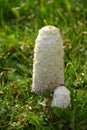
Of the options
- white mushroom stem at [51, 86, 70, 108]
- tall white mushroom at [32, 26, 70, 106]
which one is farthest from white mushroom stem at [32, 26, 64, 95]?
white mushroom stem at [51, 86, 70, 108]

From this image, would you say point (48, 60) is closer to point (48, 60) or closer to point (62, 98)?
point (48, 60)

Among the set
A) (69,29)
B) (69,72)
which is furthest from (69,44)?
(69,72)

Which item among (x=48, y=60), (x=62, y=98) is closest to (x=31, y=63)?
(x=48, y=60)

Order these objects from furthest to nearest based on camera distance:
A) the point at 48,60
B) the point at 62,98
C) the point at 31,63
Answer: the point at 31,63, the point at 48,60, the point at 62,98

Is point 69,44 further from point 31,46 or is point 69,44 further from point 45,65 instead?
point 45,65

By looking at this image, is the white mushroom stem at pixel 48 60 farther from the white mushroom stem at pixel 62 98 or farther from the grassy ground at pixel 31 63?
the white mushroom stem at pixel 62 98

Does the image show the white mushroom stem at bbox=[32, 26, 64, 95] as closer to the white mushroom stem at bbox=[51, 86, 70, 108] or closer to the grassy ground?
the grassy ground
